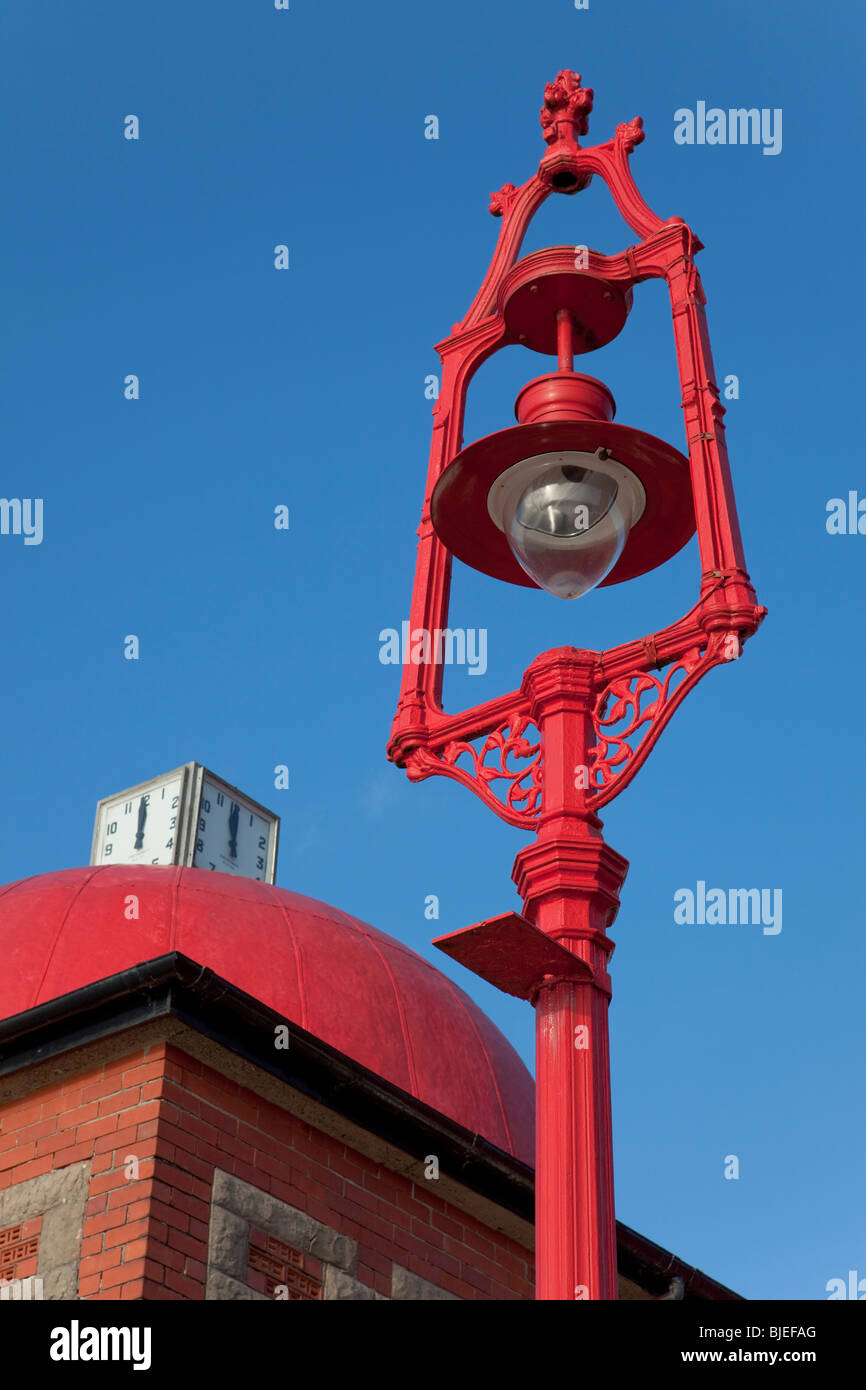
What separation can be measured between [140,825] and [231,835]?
5.07ft

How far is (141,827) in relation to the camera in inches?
999

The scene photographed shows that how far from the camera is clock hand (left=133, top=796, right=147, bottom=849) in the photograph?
25.2 metres

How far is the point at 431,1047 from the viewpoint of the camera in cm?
1238

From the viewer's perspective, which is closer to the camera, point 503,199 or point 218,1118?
point 503,199

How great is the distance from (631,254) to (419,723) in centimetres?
202

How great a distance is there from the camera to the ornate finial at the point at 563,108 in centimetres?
748

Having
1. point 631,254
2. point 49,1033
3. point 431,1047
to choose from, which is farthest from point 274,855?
point 631,254

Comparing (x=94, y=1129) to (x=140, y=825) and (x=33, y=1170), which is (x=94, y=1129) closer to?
(x=33, y=1170)

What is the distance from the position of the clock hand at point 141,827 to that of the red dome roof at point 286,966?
39.6 feet

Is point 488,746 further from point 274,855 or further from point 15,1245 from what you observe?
point 274,855

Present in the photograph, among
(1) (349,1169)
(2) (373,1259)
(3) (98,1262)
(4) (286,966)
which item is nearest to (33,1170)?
(3) (98,1262)

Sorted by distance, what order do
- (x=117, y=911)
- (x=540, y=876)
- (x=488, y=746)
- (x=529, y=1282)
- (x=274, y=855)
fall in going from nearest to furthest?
(x=540, y=876) → (x=488, y=746) → (x=529, y=1282) → (x=117, y=911) → (x=274, y=855)

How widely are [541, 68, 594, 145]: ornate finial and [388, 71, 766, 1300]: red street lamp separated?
239mm

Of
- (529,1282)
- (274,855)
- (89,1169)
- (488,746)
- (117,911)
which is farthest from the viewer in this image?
(274,855)
